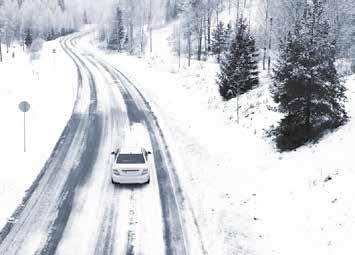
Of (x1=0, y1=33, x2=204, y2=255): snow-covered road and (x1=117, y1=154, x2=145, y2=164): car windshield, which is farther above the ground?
(x1=117, y1=154, x2=145, y2=164): car windshield

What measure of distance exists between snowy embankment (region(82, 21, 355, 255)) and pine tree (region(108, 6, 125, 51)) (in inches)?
2810

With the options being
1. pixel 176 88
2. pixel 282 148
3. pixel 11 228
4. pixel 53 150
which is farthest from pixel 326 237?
pixel 176 88

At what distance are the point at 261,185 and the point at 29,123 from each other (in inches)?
702

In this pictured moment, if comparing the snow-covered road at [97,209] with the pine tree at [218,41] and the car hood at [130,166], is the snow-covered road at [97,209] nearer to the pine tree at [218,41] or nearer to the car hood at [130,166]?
the car hood at [130,166]

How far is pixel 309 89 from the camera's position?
1873cm

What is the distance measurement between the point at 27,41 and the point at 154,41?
35744mm

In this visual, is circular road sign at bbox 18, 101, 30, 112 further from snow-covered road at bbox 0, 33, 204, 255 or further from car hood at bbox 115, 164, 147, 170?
car hood at bbox 115, 164, 147, 170

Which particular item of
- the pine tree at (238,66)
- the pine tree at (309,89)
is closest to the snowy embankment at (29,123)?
the pine tree at (309,89)

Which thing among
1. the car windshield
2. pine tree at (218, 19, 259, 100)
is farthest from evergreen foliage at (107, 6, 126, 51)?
the car windshield

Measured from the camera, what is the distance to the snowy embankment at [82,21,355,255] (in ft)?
42.0

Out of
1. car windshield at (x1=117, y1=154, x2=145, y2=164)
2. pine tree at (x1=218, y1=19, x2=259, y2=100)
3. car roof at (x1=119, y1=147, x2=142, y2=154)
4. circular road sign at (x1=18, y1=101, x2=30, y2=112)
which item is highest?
pine tree at (x1=218, y1=19, x2=259, y2=100)

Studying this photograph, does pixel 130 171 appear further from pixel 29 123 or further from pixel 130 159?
pixel 29 123

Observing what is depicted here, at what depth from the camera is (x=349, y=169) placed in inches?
Result: 596

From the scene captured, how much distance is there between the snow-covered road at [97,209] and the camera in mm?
12898
